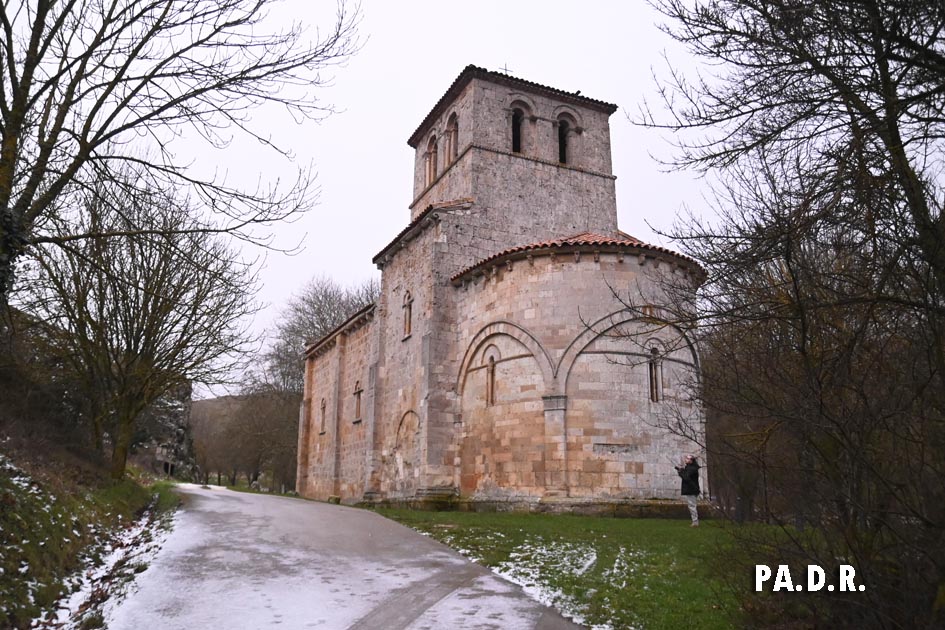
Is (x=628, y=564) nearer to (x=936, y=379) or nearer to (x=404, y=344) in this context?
(x=936, y=379)

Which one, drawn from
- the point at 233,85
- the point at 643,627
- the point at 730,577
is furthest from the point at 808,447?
the point at 233,85

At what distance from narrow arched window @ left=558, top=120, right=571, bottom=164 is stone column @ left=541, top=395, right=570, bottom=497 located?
975cm

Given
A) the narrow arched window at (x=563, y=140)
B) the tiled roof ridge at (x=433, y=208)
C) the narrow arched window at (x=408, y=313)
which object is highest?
the narrow arched window at (x=563, y=140)

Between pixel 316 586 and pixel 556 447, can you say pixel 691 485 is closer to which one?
pixel 556 447

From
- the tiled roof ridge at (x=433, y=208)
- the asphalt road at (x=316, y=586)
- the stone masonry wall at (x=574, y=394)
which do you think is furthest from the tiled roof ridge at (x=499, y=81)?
the asphalt road at (x=316, y=586)

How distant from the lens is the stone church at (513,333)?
16094mm

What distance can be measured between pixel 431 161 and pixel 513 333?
1010cm

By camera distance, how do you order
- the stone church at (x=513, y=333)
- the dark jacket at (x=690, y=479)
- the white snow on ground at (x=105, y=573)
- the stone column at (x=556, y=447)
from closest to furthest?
the white snow on ground at (x=105, y=573) → the dark jacket at (x=690, y=479) → the stone column at (x=556, y=447) → the stone church at (x=513, y=333)

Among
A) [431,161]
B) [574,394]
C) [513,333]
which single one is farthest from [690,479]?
[431,161]

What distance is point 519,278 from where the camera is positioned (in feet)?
57.7

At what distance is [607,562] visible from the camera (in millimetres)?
8922

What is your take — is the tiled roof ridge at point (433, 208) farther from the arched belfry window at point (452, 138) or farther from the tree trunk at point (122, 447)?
the tree trunk at point (122, 447)

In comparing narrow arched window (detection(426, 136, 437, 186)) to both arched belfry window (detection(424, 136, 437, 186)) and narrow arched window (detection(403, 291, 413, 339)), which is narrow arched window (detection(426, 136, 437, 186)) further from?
narrow arched window (detection(403, 291, 413, 339))

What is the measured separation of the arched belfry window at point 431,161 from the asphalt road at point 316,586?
15.8 m
